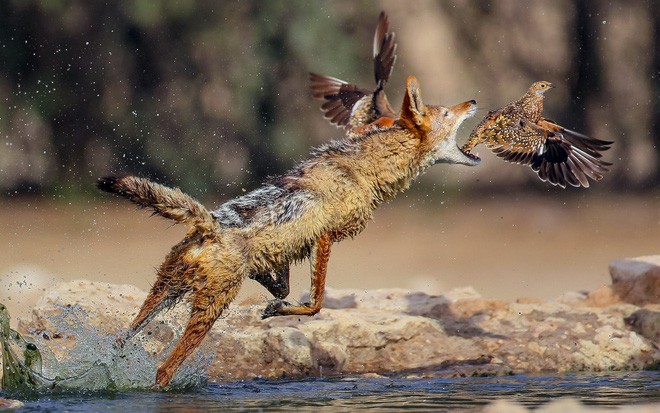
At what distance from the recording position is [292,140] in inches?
727

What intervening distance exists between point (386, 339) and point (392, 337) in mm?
51

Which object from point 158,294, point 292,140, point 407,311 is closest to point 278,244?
point 158,294

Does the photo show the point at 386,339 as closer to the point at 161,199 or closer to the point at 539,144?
the point at 539,144

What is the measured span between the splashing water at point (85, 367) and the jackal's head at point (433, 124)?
2071 millimetres

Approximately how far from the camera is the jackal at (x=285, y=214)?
799 centimetres

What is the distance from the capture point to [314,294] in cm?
845

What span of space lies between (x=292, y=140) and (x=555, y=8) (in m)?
4.21

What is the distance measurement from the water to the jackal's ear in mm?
1749

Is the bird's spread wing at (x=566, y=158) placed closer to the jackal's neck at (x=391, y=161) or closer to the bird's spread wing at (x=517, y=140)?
the bird's spread wing at (x=517, y=140)

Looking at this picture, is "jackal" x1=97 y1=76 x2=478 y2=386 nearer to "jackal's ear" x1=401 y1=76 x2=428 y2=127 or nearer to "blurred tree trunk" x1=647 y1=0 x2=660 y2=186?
"jackal's ear" x1=401 y1=76 x2=428 y2=127

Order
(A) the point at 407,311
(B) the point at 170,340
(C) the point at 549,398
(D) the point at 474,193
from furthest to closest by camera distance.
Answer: (D) the point at 474,193 < (A) the point at 407,311 < (B) the point at 170,340 < (C) the point at 549,398

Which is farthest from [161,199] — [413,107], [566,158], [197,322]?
[566,158]

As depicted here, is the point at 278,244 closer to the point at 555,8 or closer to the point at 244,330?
the point at 244,330

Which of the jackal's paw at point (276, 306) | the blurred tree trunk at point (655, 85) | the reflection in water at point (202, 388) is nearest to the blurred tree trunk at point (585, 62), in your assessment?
the blurred tree trunk at point (655, 85)
